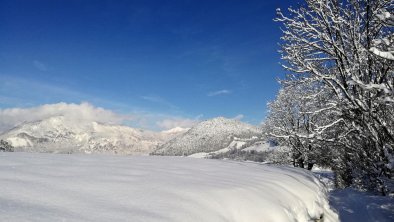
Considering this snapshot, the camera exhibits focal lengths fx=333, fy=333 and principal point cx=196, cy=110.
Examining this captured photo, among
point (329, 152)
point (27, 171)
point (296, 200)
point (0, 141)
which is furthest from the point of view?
point (0, 141)

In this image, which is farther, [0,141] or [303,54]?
[0,141]

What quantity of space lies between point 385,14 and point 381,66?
172 inches

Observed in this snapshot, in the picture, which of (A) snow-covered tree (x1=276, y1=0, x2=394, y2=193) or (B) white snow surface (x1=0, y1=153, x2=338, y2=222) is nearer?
(B) white snow surface (x1=0, y1=153, x2=338, y2=222)

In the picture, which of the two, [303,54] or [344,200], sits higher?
[303,54]

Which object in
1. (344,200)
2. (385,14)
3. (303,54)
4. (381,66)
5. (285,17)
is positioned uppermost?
(285,17)

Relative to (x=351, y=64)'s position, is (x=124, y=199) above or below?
below

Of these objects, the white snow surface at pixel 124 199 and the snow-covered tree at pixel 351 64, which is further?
the snow-covered tree at pixel 351 64

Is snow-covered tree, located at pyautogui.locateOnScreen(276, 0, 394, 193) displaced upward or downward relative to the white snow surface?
upward

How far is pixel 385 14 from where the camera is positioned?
12.9ft

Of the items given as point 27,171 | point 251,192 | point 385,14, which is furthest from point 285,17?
point 27,171

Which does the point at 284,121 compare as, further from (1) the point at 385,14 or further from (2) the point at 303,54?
(1) the point at 385,14

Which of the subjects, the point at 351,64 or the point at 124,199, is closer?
the point at 124,199

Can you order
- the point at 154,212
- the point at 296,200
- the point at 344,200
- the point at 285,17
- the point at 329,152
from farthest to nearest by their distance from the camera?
the point at 329,152
the point at 344,200
the point at 285,17
the point at 296,200
the point at 154,212

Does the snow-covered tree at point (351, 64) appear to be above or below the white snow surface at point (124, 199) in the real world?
above
